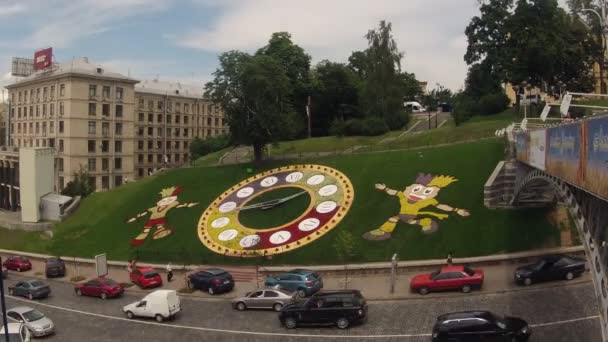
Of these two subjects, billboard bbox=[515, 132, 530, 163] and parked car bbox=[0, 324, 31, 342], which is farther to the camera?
billboard bbox=[515, 132, 530, 163]

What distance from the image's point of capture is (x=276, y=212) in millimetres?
50312

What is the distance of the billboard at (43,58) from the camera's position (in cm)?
10044

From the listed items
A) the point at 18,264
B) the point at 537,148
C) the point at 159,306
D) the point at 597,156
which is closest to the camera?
the point at 597,156

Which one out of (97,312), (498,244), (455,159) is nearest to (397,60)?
(455,159)

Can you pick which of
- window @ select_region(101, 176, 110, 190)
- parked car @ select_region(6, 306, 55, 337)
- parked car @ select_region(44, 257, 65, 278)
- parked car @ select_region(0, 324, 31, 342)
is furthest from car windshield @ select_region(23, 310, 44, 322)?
window @ select_region(101, 176, 110, 190)

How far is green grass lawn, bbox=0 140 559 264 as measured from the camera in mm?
39438

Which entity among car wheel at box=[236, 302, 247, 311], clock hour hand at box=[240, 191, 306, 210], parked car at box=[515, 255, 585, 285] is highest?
clock hour hand at box=[240, 191, 306, 210]

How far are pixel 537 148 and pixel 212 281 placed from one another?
23.6m

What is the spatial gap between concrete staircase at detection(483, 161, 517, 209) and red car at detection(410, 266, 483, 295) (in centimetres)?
1034

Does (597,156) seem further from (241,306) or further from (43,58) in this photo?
(43,58)

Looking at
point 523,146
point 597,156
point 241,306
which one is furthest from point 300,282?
point 597,156

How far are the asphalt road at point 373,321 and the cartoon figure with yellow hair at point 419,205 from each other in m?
10.3

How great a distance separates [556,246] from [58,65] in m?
94.6

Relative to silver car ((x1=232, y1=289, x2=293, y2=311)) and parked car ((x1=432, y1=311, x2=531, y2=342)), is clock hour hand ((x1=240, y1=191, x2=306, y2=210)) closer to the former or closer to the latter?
silver car ((x1=232, y1=289, x2=293, y2=311))
